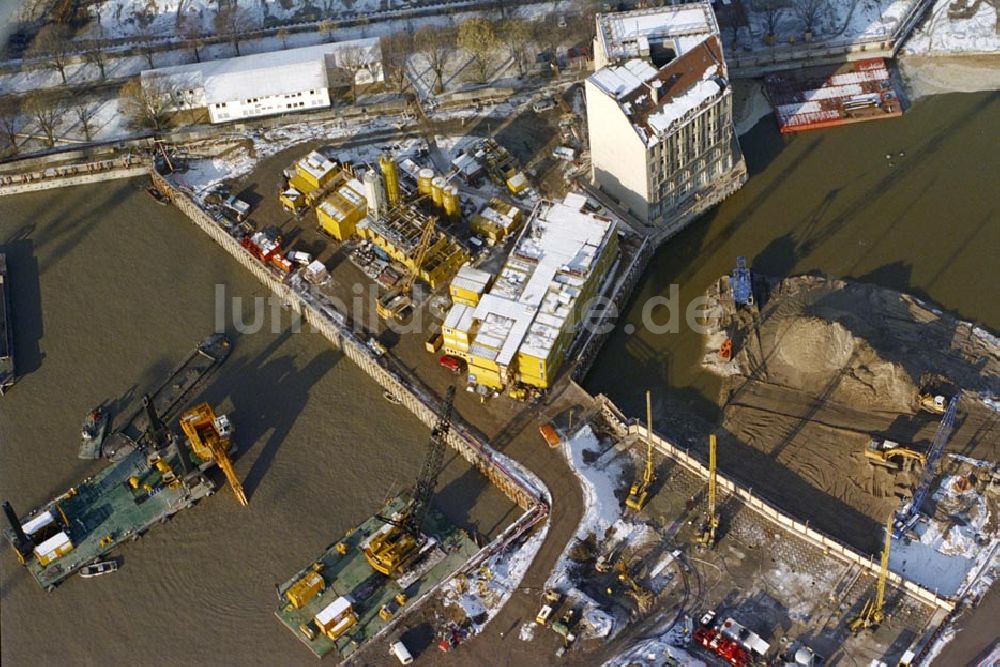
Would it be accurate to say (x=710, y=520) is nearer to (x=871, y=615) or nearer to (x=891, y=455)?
(x=871, y=615)

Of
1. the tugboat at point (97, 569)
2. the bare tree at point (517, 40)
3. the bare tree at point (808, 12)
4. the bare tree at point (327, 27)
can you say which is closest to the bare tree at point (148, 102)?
the bare tree at point (327, 27)

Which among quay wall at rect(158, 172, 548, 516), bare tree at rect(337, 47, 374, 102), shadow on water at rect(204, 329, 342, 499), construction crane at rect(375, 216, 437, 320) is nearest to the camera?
quay wall at rect(158, 172, 548, 516)

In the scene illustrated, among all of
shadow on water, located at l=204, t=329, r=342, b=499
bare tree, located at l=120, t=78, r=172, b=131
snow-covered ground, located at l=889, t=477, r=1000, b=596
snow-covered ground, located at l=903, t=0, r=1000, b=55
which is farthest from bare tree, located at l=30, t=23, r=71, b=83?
snow-covered ground, located at l=889, t=477, r=1000, b=596

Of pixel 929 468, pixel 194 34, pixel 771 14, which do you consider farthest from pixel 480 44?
pixel 929 468

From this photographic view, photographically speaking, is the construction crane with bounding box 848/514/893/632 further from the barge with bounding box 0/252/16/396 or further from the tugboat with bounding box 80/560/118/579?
the barge with bounding box 0/252/16/396

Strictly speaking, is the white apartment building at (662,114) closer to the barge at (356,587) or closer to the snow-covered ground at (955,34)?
the snow-covered ground at (955,34)

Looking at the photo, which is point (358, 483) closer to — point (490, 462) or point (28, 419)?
point (490, 462)
